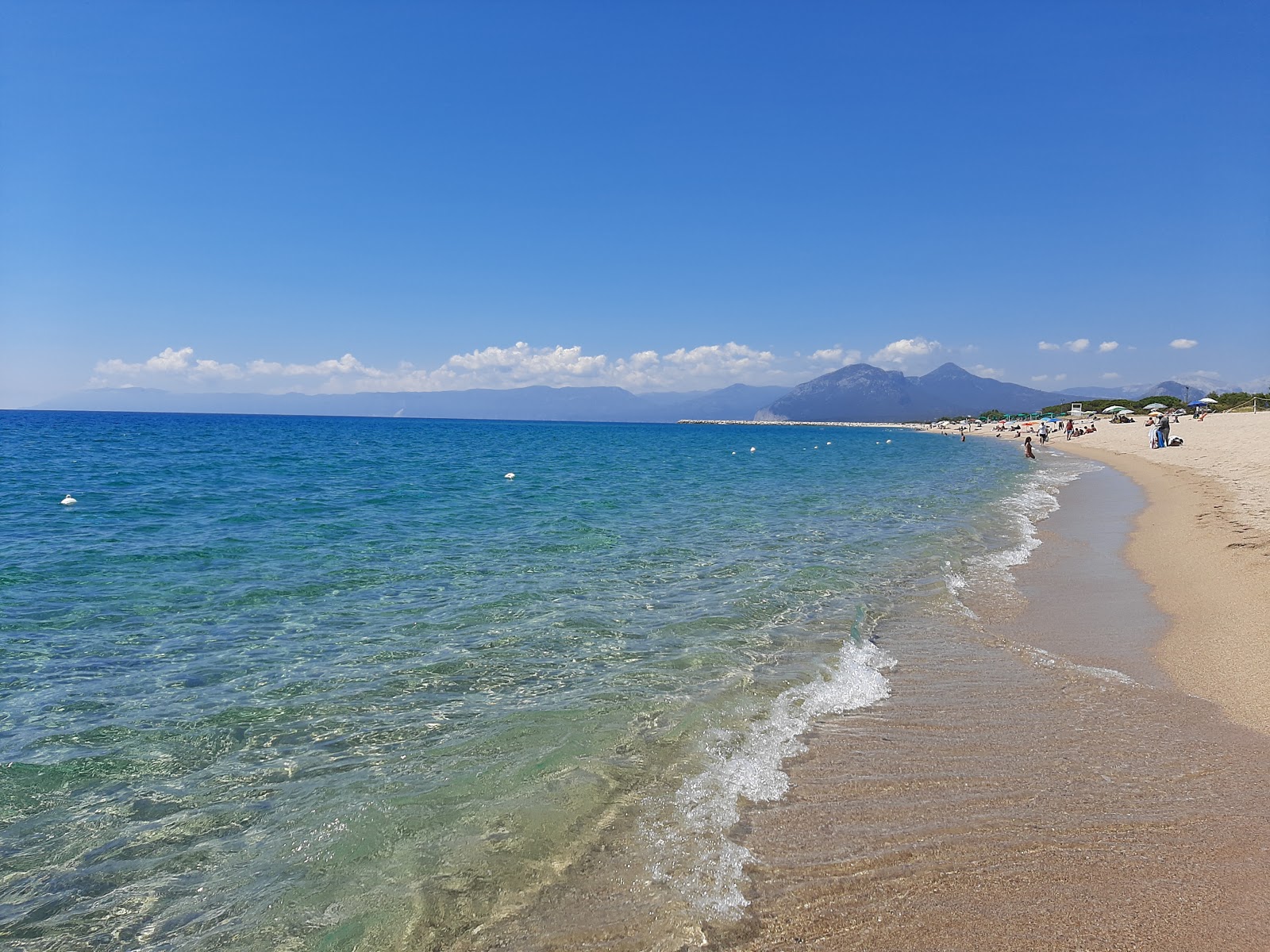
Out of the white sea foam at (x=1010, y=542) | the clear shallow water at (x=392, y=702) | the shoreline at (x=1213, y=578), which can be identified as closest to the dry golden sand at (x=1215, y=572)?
the shoreline at (x=1213, y=578)

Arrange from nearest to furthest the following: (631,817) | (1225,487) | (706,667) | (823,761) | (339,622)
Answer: (631,817) → (823,761) → (706,667) → (339,622) → (1225,487)

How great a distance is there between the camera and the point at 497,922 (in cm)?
374

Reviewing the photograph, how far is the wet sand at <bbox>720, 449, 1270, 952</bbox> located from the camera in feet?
11.7

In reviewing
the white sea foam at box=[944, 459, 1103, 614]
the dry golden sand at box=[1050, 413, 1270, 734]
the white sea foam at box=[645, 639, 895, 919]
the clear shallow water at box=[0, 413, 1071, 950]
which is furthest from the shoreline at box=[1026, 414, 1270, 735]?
the white sea foam at box=[645, 639, 895, 919]

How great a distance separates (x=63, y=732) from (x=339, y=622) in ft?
11.7

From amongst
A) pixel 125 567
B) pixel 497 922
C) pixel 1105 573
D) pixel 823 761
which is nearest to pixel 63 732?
pixel 497 922

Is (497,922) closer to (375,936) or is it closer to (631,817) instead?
(375,936)

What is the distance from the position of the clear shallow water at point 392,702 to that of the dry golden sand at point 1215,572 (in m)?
2.96

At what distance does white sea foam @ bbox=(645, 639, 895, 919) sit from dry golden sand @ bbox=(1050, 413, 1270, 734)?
342 cm

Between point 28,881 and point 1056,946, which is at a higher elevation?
point 1056,946

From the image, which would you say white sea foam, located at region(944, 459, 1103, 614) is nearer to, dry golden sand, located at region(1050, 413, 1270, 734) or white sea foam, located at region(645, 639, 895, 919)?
dry golden sand, located at region(1050, 413, 1270, 734)

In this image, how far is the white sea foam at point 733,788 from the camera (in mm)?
3998

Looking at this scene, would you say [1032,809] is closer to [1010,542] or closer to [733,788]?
[733,788]

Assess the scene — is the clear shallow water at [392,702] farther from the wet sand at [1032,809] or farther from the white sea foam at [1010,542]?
the wet sand at [1032,809]
